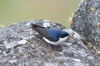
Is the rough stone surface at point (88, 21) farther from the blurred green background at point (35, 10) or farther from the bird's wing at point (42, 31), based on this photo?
the blurred green background at point (35, 10)

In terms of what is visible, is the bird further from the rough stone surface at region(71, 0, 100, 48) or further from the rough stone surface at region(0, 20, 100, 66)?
the rough stone surface at region(71, 0, 100, 48)

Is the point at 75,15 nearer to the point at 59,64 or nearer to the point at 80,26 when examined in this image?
the point at 80,26

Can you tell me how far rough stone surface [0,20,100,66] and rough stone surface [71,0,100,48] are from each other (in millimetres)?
357

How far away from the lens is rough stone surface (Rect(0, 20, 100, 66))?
23.9 ft

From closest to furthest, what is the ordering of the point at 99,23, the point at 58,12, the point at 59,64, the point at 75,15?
the point at 59,64 < the point at 99,23 < the point at 75,15 < the point at 58,12

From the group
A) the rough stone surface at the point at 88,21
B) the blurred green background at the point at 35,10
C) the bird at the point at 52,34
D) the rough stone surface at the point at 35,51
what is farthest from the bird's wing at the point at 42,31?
the blurred green background at the point at 35,10

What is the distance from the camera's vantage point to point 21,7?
19.3m

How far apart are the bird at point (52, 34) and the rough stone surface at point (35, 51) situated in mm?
102

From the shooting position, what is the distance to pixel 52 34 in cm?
802

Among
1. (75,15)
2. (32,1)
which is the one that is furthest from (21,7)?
(75,15)

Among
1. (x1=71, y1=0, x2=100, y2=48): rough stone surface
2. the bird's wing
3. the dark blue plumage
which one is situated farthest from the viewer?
(x1=71, y1=0, x2=100, y2=48): rough stone surface

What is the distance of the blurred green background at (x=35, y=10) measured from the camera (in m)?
17.5

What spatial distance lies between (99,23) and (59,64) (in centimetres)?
181

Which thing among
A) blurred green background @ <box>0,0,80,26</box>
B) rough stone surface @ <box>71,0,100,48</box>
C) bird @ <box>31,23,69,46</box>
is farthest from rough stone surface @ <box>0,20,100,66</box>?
blurred green background @ <box>0,0,80,26</box>
